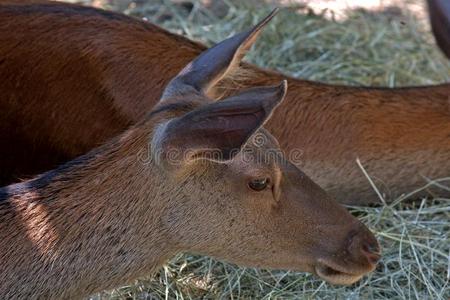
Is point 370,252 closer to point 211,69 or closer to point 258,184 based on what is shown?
point 258,184

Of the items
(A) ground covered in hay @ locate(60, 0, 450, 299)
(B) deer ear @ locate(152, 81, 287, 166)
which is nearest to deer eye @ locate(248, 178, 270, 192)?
(B) deer ear @ locate(152, 81, 287, 166)

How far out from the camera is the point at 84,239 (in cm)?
450

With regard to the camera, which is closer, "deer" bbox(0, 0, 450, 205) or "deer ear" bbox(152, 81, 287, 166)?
"deer ear" bbox(152, 81, 287, 166)

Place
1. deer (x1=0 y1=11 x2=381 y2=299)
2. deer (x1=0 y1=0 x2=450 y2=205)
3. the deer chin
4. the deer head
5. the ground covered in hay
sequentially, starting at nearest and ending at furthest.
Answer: the deer head < deer (x1=0 y1=11 x2=381 y2=299) < the deer chin < the ground covered in hay < deer (x1=0 y1=0 x2=450 y2=205)

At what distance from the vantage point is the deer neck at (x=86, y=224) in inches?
175

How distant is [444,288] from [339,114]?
46.1 inches

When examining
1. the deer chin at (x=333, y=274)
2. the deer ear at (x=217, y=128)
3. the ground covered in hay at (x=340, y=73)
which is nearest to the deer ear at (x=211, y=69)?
the deer ear at (x=217, y=128)

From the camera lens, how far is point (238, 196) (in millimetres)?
4582

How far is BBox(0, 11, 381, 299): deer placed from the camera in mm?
4441

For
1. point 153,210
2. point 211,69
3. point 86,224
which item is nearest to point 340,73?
point 211,69

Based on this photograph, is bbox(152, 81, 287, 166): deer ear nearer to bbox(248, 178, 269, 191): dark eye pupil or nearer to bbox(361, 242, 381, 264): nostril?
bbox(248, 178, 269, 191): dark eye pupil

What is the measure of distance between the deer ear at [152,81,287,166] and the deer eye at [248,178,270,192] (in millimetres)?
270

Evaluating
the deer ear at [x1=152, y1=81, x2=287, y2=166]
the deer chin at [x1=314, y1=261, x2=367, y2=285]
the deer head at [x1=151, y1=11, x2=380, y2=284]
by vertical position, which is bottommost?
the deer chin at [x1=314, y1=261, x2=367, y2=285]

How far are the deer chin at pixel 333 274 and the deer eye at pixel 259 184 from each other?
1.56ft
